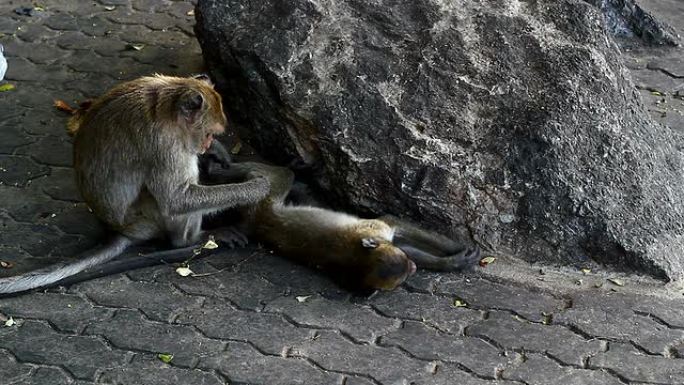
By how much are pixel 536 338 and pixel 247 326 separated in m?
1.60

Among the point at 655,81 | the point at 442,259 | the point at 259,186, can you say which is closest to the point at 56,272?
the point at 259,186

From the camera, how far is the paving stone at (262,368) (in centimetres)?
547

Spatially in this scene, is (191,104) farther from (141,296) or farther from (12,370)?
(12,370)

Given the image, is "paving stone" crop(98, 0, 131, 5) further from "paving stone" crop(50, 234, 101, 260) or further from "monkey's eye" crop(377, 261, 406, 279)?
"monkey's eye" crop(377, 261, 406, 279)

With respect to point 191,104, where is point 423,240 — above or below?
below

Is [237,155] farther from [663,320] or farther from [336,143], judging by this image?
[663,320]

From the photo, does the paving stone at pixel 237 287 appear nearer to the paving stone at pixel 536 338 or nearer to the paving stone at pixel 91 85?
the paving stone at pixel 536 338

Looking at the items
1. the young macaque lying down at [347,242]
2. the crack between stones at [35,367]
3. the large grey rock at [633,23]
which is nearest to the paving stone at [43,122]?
the young macaque lying down at [347,242]

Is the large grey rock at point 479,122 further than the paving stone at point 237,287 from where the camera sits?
Yes

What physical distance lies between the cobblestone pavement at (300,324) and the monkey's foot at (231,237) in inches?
2.5

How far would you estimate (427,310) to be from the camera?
605 centimetres

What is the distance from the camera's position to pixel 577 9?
6.91 metres

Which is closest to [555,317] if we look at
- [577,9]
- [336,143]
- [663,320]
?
[663,320]

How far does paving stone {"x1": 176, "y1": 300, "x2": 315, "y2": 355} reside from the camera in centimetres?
577
